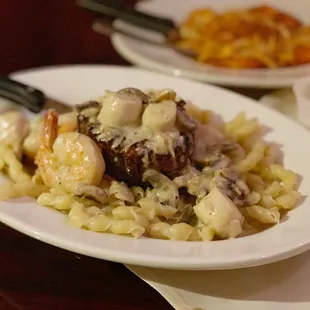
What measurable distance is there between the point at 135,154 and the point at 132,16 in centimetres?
124

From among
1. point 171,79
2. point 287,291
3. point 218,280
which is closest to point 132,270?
point 218,280

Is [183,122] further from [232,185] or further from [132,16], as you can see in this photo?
[132,16]

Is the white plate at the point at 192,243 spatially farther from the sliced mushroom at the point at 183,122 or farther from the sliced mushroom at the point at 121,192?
the sliced mushroom at the point at 183,122

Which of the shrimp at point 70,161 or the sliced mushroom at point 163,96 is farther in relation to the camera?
the sliced mushroom at point 163,96

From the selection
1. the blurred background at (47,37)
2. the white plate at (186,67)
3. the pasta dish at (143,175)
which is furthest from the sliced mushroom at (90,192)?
the blurred background at (47,37)

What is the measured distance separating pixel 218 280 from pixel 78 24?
1861 mm

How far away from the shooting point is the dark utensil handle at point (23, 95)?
1662mm

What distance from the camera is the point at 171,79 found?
1868mm

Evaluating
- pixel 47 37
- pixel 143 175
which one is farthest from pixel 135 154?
pixel 47 37

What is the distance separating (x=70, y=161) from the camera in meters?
1.34

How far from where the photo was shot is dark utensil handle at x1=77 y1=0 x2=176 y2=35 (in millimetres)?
2422

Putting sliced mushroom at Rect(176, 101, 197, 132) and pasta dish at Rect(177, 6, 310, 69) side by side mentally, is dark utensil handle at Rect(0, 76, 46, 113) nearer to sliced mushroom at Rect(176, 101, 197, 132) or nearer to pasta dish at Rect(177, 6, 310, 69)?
sliced mushroom at Rect(176, 101, 197, 132)

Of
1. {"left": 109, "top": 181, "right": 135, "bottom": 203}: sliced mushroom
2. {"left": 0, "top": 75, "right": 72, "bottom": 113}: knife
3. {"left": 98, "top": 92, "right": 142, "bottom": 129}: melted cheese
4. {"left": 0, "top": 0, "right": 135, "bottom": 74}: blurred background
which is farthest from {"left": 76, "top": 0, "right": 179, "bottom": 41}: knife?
{"left": 109, "top": 181, "right": 135, "bottom": 203}: sliced mushroom

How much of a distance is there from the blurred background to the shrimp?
1.05 meters
